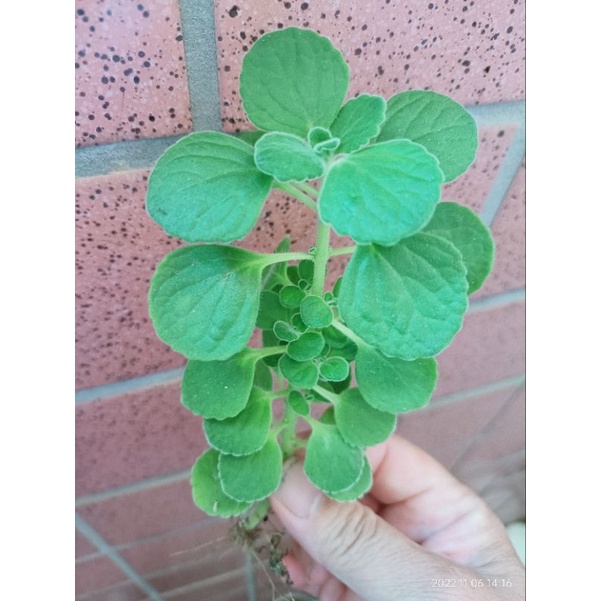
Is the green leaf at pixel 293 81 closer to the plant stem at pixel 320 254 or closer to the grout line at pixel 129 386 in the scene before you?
the plant stem at pixel 320 254

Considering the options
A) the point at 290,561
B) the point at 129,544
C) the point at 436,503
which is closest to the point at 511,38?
the point at 436,503

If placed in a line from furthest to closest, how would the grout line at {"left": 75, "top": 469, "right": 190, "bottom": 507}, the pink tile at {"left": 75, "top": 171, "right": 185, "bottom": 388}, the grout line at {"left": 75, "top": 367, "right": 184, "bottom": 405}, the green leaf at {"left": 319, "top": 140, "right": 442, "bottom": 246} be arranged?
the grout line at {"left": 75, "top": 469, "right": 190, "bottom": 507} → the grout line at {"left": 75, "top": 367, "right": 184, "bottom": 405} → the pink tile at {"left": 75, "top": 171, "right": 185, "bottom": 388} → the green leaf at {"left": 319, "top": 140, "right": 442, "bottom": 246}

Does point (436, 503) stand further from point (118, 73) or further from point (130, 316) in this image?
point (118, 73)

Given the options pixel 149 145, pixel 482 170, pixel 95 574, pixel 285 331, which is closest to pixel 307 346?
pixel 285 331

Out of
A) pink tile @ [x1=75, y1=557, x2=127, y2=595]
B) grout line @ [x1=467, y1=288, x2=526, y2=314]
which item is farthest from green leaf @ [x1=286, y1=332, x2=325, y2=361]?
pink tile @ [x1=75, y1=557, x2=127, y2=595]

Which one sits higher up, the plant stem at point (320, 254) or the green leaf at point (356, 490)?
the plant stem at point (320, 254)

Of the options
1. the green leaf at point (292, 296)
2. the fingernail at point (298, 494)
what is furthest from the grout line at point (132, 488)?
the green leaf at point (292, 296)

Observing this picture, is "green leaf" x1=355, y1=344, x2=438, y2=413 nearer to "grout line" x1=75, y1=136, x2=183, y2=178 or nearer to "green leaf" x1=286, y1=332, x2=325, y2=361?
"green leaf" x1=286, y1=332, x2=325, y2=361
